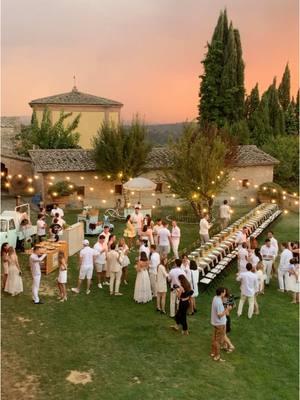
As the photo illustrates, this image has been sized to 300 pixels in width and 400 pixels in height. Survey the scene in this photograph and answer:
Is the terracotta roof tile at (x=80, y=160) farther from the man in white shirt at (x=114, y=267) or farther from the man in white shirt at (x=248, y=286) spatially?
the man in white shirt at (x=248, y=286)

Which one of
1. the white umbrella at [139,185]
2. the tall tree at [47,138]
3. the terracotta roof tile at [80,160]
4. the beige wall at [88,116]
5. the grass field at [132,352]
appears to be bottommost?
the grass field at [132,352]

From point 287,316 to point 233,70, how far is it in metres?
39.8

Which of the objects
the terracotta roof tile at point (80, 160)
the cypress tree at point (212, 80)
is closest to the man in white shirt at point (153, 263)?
the terracotta roof tile at point (80, 160)

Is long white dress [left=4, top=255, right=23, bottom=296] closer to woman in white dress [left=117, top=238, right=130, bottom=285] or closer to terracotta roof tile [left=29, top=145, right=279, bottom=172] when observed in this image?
woman in white dress [left=117, top=238, right=130, bottom=285]

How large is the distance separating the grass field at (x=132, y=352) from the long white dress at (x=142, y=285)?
230 mm

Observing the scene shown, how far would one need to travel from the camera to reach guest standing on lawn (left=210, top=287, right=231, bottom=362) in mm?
10266

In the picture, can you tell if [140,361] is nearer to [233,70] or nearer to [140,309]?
[140,309]

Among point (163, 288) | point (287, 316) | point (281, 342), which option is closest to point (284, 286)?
point (287, 316)

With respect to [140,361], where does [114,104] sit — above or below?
above

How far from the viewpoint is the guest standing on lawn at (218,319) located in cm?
1027

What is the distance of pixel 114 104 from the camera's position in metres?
44.2

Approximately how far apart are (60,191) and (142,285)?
13.7 meters

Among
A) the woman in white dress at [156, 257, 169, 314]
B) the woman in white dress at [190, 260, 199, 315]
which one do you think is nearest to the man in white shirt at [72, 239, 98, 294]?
the woman in white dress at [156, 257, 169, 314]

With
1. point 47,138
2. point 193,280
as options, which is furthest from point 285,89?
point 193,280
